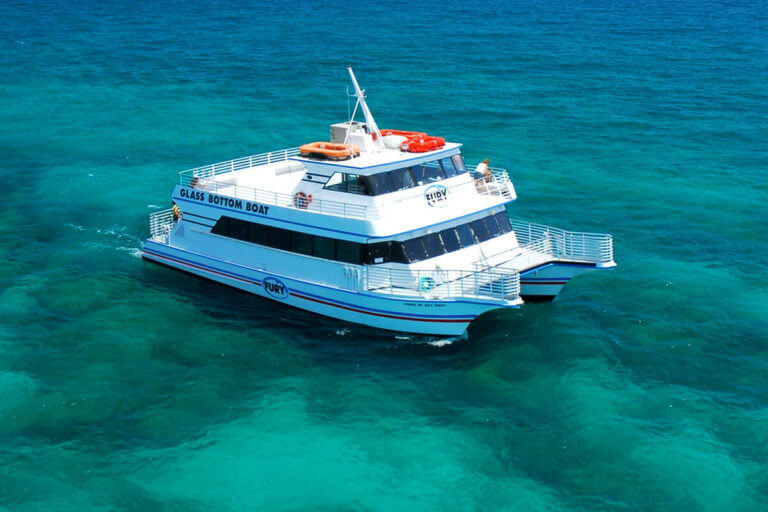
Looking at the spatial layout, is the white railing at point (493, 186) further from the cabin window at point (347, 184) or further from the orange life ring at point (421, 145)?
the cabin window at point (347, 184)

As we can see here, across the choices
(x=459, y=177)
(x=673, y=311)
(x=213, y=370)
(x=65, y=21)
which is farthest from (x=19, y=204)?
(x=65, y=21)

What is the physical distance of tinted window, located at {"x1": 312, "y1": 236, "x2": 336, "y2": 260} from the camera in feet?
102

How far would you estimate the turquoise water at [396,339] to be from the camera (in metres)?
23.2

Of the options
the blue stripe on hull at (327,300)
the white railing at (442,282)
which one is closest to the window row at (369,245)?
the white railing at (442,282)

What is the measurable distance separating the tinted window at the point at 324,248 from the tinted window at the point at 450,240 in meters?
3.94

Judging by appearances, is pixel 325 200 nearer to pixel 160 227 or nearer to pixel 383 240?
pixel 383 240

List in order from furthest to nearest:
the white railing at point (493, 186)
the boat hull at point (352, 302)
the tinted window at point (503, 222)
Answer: the white railing at point (493, 186)
the tinted window at point (503, 222)
the boat hull at point (352, 302)

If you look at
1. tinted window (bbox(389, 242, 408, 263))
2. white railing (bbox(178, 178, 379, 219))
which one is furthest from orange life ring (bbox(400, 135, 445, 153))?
tinted window (bbox(389, 242, 408, 263))

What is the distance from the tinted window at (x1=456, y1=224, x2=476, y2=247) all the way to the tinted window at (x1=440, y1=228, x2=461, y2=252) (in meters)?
0.20

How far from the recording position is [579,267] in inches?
1225

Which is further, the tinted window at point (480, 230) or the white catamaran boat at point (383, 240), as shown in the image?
the tinted window at point (480, 230)

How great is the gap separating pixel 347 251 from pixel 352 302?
5.99ft

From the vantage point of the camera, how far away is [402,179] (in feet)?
104

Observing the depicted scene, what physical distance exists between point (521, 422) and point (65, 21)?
263 feet
